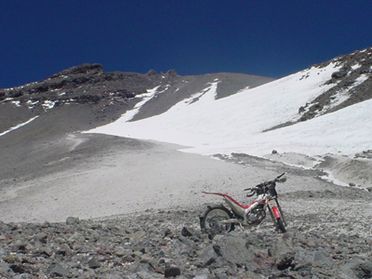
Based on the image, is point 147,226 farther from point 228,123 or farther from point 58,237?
point 228,123

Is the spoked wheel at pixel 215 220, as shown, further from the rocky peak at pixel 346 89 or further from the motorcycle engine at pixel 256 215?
the rocky peak at pixel 346 89

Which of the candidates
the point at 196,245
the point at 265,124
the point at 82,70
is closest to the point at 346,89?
the point at 265,124

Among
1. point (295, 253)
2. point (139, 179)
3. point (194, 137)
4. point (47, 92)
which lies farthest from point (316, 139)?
point (47, 92)

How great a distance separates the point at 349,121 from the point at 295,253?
29.5m

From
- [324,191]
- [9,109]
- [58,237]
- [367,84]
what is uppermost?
[9,109]

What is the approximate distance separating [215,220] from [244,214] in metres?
0.64

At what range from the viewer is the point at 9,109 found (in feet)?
372

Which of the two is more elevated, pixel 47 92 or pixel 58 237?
pixel 47 92

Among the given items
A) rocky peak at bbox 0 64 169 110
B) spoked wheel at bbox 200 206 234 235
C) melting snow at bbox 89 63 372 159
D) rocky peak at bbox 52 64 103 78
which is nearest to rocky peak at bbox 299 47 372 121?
melting snow at bbox 89 63 372 159

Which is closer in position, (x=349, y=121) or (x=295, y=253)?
(x=295, y=253)

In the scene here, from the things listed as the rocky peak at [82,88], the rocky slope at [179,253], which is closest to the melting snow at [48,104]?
the rocky peak at [82,88]

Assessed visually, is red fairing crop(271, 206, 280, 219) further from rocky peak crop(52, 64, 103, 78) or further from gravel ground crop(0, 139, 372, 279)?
rocky peak crop(52, 64, 103, 78)

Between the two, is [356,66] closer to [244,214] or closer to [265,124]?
[265,124]

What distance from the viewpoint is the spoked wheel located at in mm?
10453
